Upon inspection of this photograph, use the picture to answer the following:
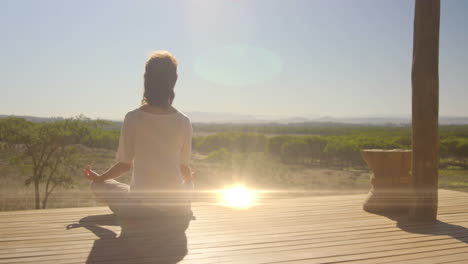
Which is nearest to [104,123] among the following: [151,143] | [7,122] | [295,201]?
[7,122]

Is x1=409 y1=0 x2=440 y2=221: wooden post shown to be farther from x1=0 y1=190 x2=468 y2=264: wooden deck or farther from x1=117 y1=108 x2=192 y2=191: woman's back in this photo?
x1=117 y1=108 x2=192 y2=191: woman's back

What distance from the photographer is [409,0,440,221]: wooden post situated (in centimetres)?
299

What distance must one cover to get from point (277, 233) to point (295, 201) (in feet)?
4.18

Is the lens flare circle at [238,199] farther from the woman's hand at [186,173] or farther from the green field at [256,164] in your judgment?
the green field at [256,164]

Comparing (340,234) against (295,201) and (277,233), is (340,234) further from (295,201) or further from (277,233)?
(295,201)

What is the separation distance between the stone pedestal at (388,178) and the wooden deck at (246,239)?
0.19 meters

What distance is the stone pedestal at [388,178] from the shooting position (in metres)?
3.39

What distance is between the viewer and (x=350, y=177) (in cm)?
2520

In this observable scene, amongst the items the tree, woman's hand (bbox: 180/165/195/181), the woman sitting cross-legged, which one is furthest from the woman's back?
the tree

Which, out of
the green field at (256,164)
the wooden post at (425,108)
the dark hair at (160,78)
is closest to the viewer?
the dark hair at (160,78)

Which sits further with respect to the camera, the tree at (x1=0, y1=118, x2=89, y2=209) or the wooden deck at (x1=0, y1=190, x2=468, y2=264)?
the tree at (x1=0, y1=118, x2=89, y2=209)

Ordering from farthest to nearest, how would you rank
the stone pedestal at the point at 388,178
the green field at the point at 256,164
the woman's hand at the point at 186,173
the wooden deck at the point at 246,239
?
1. the green field at the point at 256,164
2. the stone pedestal at the point at 388,178
3. the woman's hand at the point at 186,173
4. the wooden deck at the point at 246,239

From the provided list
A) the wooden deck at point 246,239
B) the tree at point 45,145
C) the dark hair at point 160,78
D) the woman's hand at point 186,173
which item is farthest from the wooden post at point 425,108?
the tree at point 45,145

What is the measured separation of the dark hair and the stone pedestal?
2158 millimetres
